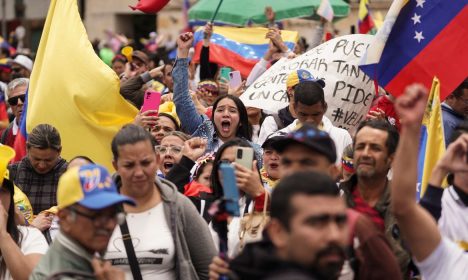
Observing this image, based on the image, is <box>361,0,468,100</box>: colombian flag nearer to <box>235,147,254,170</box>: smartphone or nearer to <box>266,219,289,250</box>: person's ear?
<box>235,147,254,170</box>: smartphone

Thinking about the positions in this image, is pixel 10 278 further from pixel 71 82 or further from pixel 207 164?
pixel 71 82

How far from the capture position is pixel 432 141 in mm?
7379

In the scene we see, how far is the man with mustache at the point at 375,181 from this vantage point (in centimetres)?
593

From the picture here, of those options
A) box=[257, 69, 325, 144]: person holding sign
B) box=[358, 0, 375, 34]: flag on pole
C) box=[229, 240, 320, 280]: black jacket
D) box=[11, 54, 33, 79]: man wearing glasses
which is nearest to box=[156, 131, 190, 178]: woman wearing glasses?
box=[257, 69, 325, 144]: person holding sign

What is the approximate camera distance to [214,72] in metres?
13.8

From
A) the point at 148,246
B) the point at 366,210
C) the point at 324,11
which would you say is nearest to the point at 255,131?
the point at 324,11

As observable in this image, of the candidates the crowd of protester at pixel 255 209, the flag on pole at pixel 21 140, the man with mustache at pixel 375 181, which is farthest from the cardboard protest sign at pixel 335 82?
the man with mustache at pixel 375 181

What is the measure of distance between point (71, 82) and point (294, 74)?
1.92 metres

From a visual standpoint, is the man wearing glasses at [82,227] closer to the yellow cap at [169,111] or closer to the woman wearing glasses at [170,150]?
the woman wearing glasses at [170,150]

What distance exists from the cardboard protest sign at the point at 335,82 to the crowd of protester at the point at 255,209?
4.99 ft

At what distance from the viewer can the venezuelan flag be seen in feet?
47.4

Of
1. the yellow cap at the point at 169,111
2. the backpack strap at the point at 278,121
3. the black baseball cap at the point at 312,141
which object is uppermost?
the black baseball cap at the point at 312,141

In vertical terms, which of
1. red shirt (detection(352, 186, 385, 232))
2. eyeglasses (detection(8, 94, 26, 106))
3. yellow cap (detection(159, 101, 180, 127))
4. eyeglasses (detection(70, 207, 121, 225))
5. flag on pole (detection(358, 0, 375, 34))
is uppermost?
flag on pole (detection(358, 0, 375, 34))

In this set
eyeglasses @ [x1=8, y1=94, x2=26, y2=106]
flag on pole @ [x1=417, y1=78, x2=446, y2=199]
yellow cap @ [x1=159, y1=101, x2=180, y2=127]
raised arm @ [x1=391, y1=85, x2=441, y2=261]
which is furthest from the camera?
eyeglasses @ [x1=8, y1=94, x2=26, y2=106]
